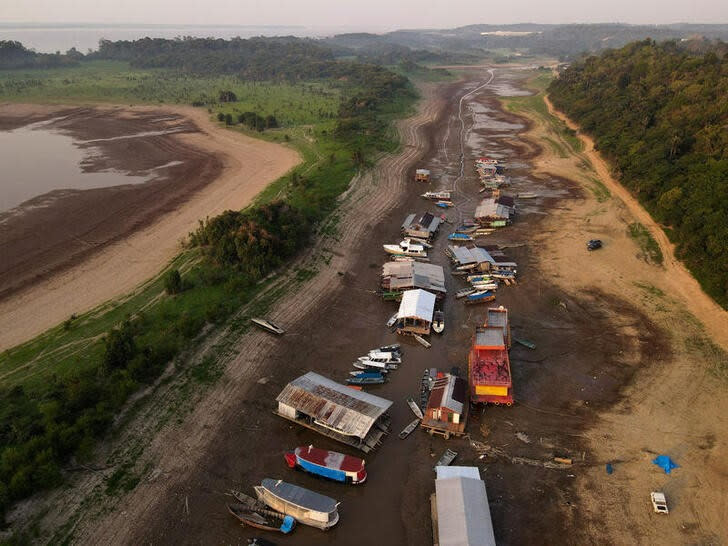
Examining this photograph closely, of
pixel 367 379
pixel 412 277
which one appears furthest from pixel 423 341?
pixel 412 277

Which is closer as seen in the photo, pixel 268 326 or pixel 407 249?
pixel 268 326

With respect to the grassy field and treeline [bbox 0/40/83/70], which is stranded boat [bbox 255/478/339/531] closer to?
the grassy field

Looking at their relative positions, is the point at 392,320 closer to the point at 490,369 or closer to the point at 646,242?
the point at 490,369

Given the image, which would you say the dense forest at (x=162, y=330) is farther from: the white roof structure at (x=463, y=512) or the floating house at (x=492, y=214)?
the floating house at (x=492, y=214)

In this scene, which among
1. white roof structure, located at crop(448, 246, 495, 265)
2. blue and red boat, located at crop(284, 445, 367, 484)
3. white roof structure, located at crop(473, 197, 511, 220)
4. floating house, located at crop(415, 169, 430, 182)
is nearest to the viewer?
blue and red boat, located at crop(284, 445, 367, 484)

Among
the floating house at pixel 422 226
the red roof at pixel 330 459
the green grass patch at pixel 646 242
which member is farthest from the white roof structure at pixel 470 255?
the red roof at pixel 330 459

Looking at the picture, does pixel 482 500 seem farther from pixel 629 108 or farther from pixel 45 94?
pixel 45 94

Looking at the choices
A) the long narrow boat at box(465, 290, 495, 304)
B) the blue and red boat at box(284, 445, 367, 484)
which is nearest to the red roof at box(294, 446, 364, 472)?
the blue and red boat at box(284, 445, 367, 484)

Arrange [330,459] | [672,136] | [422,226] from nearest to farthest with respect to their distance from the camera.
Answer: [330,459] < [422,226] < [672,136]
